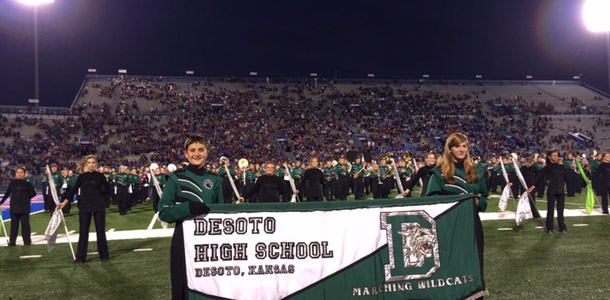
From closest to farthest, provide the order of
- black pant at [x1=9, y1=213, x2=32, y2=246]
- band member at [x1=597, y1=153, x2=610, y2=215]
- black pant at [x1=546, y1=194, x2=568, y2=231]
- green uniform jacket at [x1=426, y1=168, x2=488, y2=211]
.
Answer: green uniform jacket at [x1=426, y1=168, x2=488, y2=211]
black pant at [x1=546, y1=194, x2=568, y2=231]
black pant at [x1=9, y1=213, x2=32, y2=246]
band member at [x1=597, y1=153, x2=610, y2=215]

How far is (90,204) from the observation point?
25.6ft

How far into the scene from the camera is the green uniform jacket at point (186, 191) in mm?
3535

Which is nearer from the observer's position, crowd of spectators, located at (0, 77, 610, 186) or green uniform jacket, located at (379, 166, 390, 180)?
Result: green uniform jacket, located at (379, 166, 390, 180)

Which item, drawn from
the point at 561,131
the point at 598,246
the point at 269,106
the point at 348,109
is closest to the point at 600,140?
the point at 561,131

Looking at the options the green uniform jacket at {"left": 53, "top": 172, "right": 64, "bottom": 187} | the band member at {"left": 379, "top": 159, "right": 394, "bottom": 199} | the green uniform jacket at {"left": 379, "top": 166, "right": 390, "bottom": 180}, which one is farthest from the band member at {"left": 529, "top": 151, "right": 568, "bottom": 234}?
the green uniform jacket at {"left": 53, "top": 172, "right": 64, "bottom": 187}

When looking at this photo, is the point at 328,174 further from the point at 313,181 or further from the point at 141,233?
the point at 141,233

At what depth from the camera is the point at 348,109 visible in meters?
50.4

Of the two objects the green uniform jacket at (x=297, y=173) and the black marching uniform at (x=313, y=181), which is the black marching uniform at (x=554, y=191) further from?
the green uniform jacket at (x=297, y=173)

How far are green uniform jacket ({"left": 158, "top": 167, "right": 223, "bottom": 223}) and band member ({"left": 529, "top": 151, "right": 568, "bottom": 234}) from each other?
7.92m

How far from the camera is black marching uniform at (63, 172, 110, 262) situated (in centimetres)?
759

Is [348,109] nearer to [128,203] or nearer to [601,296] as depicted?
[128,203]

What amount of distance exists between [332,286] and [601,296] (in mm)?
3285

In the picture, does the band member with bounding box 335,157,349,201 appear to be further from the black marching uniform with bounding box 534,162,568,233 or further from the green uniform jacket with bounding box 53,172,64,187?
the green uniform jacket with bounding box 53,172,64,187

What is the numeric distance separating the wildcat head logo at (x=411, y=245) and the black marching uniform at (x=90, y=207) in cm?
562
